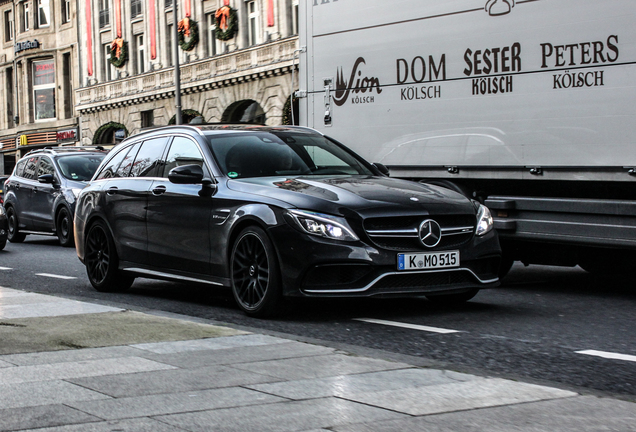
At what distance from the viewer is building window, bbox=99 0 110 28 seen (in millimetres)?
51234

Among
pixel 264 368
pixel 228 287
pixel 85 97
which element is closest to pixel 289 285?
pixel 228 287

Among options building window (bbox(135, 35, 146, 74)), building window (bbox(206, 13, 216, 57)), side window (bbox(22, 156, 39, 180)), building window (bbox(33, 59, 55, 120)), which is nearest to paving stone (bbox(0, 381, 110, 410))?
side window (bbox(22, 156, 39, 180))

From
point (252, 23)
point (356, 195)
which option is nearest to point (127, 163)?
point (356, 195)

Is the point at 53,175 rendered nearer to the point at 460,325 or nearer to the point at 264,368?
the point at 460,325

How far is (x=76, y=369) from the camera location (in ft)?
16.8

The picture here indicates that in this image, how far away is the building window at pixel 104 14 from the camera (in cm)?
5123

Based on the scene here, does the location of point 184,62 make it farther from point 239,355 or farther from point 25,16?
point 239,355

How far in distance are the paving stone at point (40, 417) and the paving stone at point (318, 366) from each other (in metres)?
1.14

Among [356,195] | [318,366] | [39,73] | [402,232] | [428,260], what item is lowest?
[318,366]

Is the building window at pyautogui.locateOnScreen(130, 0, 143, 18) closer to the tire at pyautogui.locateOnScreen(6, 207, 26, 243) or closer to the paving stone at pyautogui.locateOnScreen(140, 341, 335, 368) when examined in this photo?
the tire at pyautogui.locateOnScreen(6, 207, 26, 243)

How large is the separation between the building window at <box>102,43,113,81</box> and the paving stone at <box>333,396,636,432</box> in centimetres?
→ 4922

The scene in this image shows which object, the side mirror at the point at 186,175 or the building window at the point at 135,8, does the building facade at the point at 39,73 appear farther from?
the side mirror at the point at 186,175

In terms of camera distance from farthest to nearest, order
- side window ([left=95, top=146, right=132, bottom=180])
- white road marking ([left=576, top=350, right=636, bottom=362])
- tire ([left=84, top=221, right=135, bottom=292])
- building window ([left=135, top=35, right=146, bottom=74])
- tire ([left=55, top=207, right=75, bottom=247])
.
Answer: building window ([left=135, top=35, right=146, bottom=74]) → tire ([left=55, top=207, right=75, bottom=247]) → side window ([left=95, top=146, right=132, bottom=180]) → tire ([left=84, top=221, right=135, bottom=292]) → white road marking ([left=576, top=350, right=636, bottom=362])

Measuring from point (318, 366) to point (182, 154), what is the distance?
12.7 ft
